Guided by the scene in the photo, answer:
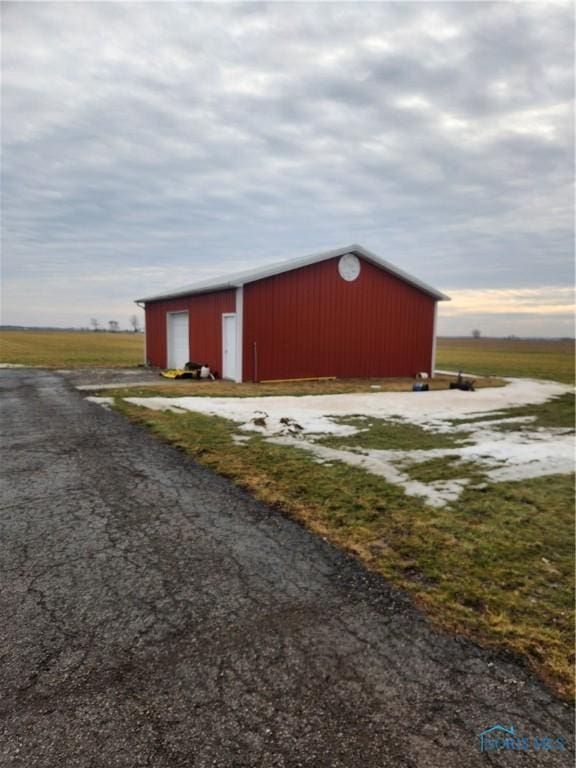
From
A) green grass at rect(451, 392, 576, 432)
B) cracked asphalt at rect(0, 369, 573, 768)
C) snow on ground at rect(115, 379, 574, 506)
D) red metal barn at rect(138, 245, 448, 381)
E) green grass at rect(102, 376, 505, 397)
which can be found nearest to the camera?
cracked asphalt at rect(0, 369, 573, 768)

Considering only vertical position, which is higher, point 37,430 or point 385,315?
point 385,315

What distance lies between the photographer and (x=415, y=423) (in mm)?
8695

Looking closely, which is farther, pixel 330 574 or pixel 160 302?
pixel 160 302

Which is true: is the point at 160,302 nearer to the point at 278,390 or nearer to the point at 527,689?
the point at 278,390

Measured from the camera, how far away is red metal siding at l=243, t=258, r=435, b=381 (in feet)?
49.6

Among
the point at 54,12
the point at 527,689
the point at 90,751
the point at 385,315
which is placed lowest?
the point at 527,689

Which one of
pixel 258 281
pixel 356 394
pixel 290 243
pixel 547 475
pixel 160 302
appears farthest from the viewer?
pixel 290 243

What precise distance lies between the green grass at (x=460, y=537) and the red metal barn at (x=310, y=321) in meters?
9.18

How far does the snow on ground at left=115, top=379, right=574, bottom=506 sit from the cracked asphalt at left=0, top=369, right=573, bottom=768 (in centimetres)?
215

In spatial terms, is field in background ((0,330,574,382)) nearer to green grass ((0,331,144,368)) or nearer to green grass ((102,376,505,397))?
green grass ((0,331,144,368))

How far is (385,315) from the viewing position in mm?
17656

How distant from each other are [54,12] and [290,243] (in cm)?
2515

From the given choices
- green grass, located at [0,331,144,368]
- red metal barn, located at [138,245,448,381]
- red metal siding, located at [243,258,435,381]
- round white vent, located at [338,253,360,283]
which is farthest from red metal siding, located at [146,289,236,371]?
round white vent, located at [338,253,360,283]

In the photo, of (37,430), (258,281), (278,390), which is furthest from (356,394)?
(37,430)
